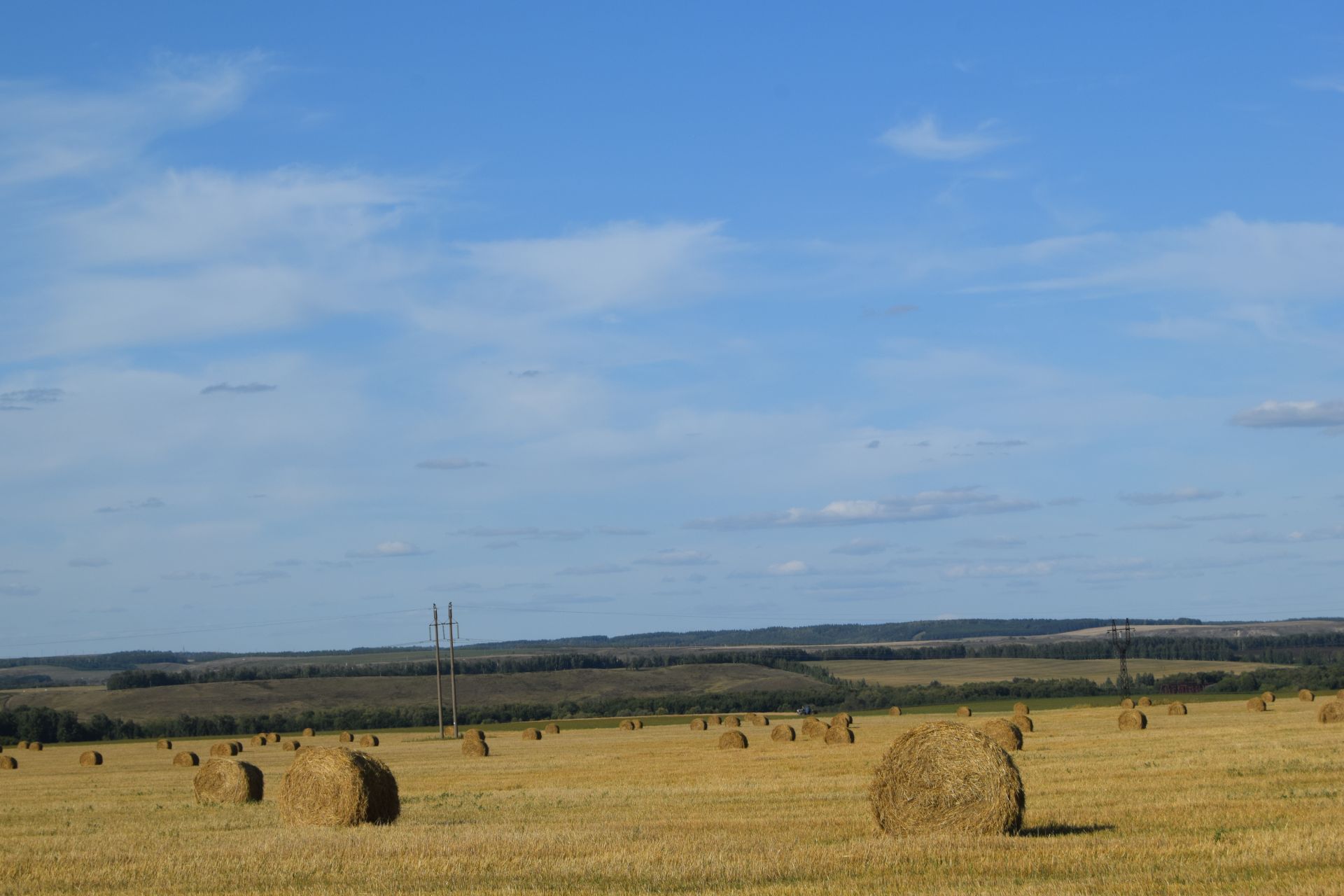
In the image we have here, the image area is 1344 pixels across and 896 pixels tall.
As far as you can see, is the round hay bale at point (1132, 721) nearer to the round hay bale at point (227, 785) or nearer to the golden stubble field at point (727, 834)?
the golden stubble field at point (727, 834)

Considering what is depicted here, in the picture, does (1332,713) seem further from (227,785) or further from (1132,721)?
(227,785)

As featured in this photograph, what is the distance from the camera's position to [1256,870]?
14.0 meters

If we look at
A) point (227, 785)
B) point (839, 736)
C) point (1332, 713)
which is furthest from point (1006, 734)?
point (227, 785)

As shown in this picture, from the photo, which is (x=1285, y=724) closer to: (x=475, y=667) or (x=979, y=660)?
(x=979, y=660)

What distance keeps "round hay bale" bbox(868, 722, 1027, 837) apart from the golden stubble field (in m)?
0.48

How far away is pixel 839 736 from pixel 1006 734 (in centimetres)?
812

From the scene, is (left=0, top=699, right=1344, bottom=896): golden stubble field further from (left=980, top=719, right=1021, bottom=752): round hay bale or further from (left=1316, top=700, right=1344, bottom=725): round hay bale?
(left=1316, top=700, right=1344, bottom=725): round hay bale

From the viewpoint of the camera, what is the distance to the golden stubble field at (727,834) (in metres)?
14.5

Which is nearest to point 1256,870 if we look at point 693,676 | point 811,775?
point 811,775

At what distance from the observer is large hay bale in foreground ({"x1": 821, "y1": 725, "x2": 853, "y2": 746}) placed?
43844 millimetres

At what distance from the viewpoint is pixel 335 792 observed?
74.8ft

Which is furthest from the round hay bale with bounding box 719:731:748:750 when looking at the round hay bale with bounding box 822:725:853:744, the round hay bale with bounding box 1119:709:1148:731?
the round hay bale with bounding box 1119:709:1148:731

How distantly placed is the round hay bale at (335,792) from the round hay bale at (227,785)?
6.24m

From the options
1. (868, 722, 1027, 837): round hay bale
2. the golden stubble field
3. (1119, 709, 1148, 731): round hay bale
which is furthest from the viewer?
(1119, 709, 1148, 731): round hay bale
